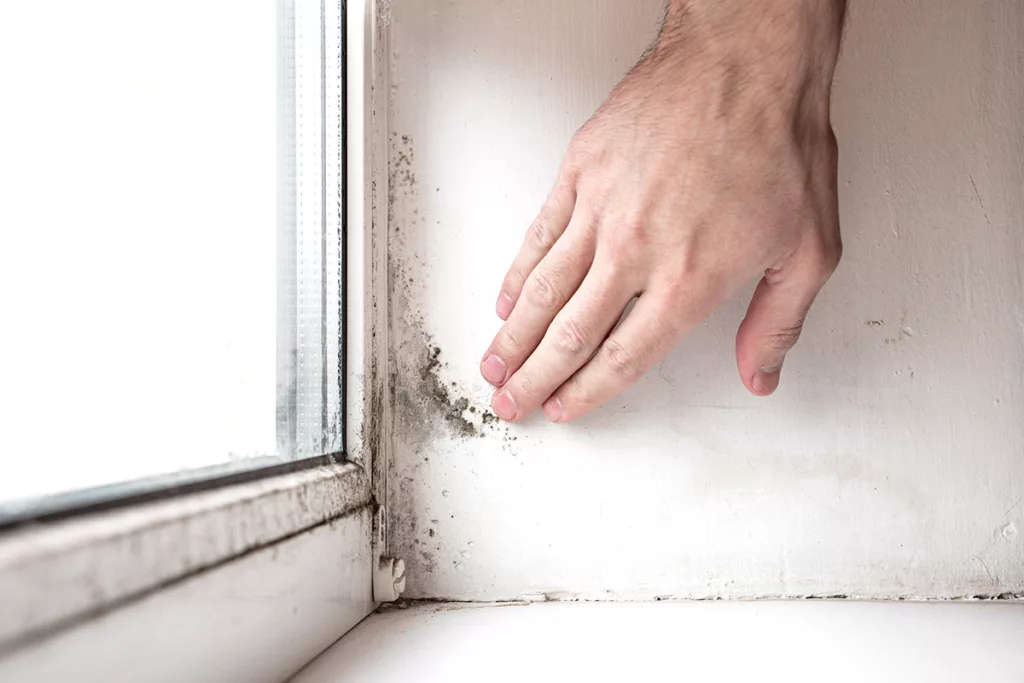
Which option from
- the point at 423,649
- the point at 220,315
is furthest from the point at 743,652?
the point at 220,315

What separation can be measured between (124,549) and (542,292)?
0.47m

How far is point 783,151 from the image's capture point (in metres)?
0.64

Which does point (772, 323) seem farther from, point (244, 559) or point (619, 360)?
point (244, 559)

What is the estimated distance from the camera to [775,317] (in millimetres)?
706

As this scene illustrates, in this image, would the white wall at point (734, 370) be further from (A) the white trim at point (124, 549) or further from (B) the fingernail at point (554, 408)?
(A) the white trim at point (124, 549)

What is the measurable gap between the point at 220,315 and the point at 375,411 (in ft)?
0.87

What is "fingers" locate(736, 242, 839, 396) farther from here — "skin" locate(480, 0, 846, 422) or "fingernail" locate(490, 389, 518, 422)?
"fingernail" locate(490, 389, 518, 422)

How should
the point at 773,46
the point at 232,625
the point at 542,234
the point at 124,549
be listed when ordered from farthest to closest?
1. the point at 542,234
2. the point at 773,46
3. the point at 232,625
4. the point at 124,549

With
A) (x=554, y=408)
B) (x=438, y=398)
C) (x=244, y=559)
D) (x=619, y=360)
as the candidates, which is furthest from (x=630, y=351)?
(x=244, y=559)

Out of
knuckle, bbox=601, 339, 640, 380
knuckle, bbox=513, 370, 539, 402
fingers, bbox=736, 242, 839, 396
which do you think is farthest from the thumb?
knuckle, bbox=513, 370, 539, 402

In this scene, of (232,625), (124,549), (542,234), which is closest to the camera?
(124,549)

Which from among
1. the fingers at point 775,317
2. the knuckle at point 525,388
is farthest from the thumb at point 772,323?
the knuckle at point 525,388

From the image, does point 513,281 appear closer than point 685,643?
No

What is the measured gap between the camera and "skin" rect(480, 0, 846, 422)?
64 centimetres
